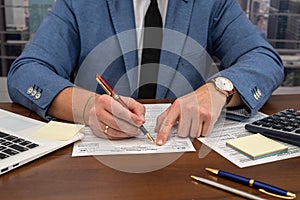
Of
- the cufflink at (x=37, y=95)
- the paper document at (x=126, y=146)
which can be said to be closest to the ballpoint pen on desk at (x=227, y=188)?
the paper document at (x=126, y=146)

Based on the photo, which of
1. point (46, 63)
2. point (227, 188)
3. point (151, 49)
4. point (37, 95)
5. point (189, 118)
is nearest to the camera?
point (227, 188)

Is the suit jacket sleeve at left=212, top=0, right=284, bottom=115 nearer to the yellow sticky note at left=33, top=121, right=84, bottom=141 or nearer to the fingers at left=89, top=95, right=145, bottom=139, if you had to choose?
the fingers at left=89, top=95, right=145, bottom=139

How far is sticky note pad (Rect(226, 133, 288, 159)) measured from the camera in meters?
0.74

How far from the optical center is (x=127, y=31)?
125 centimetres

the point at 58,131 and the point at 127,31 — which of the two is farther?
the point at 127,31

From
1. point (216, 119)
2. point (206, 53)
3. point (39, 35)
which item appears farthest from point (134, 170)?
point (206, 53)

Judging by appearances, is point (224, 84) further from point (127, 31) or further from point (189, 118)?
point (127, 31)

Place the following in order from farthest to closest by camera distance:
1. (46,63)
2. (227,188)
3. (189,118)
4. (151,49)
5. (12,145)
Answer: (151,49) < (46,63) < (189,118) < (12,145) < (227,188)

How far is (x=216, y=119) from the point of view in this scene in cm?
88

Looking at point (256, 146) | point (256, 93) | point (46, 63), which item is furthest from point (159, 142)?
point (46, 63)

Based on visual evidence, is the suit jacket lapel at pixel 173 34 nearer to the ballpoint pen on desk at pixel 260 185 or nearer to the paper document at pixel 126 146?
the paper document at pixel 126 146

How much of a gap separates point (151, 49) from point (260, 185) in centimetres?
71

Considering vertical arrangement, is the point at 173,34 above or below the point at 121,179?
above

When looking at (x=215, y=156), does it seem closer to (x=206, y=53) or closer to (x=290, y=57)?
(x=206, y=53)
